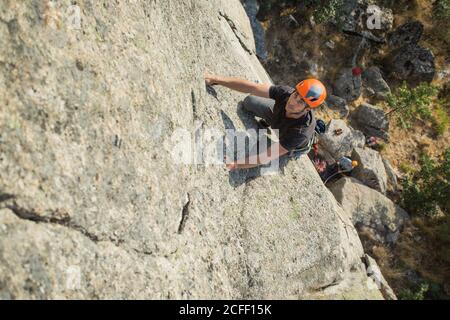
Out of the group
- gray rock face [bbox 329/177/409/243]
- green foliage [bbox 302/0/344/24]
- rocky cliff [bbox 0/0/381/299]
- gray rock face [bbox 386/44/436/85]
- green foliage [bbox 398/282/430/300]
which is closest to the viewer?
rocky cliff [bbox 0/0/381/299]

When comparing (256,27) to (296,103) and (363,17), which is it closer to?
(363,17)

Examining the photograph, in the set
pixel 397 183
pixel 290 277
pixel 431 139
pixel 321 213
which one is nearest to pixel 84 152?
pixel 290 277

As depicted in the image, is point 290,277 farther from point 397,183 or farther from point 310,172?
point 397,183

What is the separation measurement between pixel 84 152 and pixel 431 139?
23768 millimetres

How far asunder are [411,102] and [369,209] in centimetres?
770

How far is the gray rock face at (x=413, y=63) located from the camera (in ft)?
82.8

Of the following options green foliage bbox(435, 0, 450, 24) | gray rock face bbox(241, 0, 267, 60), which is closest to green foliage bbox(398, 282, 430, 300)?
gray rock face bbox(241, 0, 267, 60)

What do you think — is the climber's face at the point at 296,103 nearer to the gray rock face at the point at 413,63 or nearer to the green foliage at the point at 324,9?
the green foliage at the point at 324,9

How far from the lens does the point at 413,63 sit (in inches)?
995

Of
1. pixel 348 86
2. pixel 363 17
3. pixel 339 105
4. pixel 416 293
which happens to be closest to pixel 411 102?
pixel 348 86

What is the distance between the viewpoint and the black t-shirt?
28.8 feet

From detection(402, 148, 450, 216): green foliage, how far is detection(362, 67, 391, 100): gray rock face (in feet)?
17.4

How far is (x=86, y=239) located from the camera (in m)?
5.36

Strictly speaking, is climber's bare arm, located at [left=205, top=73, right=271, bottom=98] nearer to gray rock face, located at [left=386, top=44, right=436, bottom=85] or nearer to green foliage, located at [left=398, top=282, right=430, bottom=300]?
green foliage, located at [left=398, top=282, right=430, bottom=300]
